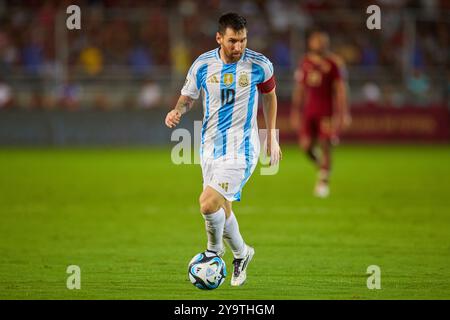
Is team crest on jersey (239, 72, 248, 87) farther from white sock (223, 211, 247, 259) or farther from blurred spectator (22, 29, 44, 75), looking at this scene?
blurred spectator (22, 29, 44, 75)

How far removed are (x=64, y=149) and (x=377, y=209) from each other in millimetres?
13292

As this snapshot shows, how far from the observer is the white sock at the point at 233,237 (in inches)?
327

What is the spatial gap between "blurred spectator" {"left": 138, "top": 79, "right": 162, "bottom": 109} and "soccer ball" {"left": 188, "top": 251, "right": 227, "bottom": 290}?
1805cm

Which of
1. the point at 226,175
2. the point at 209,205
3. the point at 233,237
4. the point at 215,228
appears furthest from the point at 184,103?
the point at 233,237

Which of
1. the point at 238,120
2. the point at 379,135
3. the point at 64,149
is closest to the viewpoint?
the point at 238,120

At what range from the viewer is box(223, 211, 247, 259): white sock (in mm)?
8312

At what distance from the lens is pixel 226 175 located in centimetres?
794

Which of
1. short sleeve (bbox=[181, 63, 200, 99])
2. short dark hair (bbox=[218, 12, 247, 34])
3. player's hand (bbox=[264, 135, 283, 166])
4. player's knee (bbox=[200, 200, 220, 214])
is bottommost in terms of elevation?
player's knee (bbox=[200, 200, 220, 214])

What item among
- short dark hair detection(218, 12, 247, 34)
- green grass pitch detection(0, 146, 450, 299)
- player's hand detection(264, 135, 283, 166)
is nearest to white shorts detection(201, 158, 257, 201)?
player's hand detection(264, 135, 283, 166)

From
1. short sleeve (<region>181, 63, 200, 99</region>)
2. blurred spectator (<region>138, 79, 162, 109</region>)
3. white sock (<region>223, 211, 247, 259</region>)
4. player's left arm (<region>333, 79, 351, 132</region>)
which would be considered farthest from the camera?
blurred spectator (<region>138, 79, 162, 109</region>)

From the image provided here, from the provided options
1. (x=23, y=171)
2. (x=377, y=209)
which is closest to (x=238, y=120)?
(x=377, y=209)

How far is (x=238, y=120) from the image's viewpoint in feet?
26.7

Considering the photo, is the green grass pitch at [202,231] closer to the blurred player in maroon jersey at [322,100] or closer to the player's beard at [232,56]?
the blurred player in maroon jersey at [322,100]
